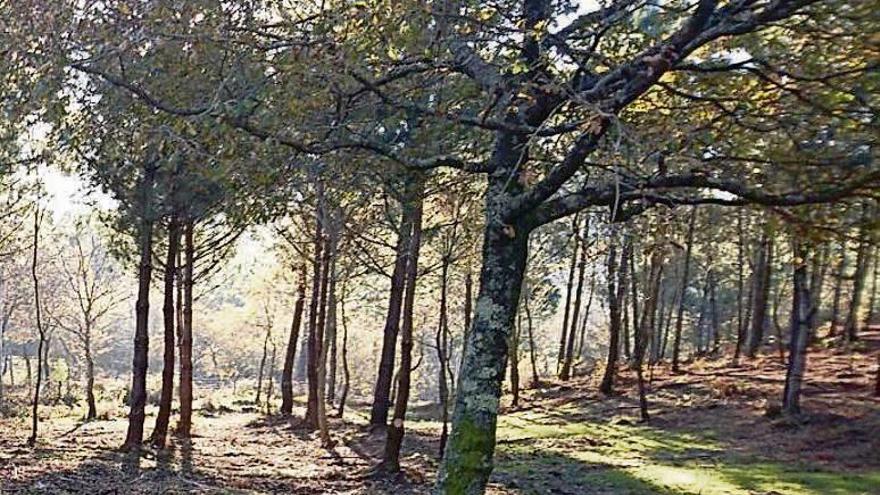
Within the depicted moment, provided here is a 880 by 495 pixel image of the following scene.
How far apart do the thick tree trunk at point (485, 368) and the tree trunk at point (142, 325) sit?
8720mm

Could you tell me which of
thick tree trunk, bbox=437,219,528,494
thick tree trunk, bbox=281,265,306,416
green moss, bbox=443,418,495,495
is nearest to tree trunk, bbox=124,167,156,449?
thick tree trunk, bbox=281,265,306,416

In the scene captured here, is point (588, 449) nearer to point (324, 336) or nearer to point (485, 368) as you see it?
point (324, 336)

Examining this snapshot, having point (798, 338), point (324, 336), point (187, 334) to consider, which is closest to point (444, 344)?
point (324, 336)

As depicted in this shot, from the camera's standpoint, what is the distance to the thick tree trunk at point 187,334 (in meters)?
15.3

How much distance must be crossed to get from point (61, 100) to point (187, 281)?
10.6 meters

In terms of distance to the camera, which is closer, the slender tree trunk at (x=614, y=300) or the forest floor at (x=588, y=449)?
the forest floor at (x=588, y=449)

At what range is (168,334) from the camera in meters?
14.8

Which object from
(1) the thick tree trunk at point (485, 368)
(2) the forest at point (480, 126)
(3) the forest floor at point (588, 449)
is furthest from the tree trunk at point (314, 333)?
(1) the thick tree trunk at point (485, 368)

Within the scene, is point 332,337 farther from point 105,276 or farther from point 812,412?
point 105,276

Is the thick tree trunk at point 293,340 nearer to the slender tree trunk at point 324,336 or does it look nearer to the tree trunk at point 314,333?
the tree trunk at point 314,333

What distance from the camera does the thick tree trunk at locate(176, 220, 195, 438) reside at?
15273 millimetres

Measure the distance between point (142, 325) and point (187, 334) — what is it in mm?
2239

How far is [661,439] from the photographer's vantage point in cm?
1619

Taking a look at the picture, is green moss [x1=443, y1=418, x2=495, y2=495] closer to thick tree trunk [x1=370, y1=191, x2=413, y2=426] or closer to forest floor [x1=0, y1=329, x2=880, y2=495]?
forest floor [x1=0, y1=329, x2=880, y2=495]
